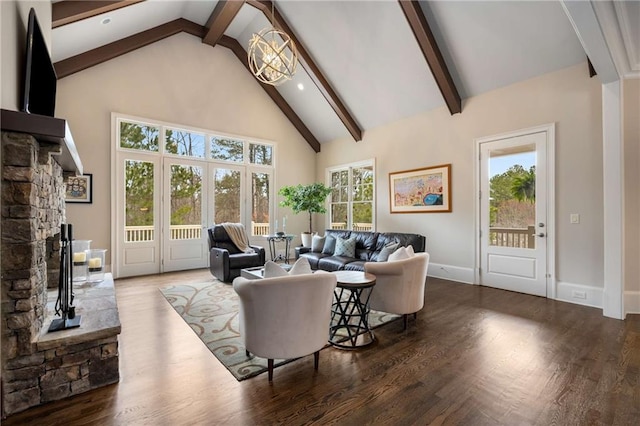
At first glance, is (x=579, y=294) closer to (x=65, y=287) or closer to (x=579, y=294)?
(x=579, y=294)

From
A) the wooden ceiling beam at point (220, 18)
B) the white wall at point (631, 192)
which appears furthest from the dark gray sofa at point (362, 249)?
the wooden ceiling beam at point (220, 18)

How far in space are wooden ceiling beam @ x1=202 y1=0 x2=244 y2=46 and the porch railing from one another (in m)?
5.71

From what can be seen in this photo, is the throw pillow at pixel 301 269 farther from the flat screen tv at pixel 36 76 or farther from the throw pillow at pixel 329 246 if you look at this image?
the throw pillow at pixel 329 246

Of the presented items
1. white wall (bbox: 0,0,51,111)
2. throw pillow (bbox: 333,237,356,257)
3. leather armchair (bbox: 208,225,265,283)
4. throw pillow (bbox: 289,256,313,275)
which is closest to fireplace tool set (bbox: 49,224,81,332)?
white wall (bbox: 0,0,51,111)

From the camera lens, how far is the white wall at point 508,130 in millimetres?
3785

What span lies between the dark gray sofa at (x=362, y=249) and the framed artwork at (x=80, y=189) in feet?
12.7

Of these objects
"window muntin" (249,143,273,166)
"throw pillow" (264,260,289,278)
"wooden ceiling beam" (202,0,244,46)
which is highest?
"wooden ceiling beam" (202,0,244,46)

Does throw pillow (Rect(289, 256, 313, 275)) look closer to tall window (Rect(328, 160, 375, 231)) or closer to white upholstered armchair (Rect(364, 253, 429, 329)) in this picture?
white upholstered armchair (Rect(364, 253, 429, 329))

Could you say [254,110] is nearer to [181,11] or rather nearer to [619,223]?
[181,11]

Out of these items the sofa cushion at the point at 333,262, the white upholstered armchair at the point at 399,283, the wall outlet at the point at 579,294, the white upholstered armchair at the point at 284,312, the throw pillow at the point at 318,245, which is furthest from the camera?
the throw pillow at the point at 318,245

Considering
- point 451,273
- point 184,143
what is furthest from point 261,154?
point 451,273

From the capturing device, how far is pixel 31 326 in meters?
1.84

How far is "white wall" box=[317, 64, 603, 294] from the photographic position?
3785 mm

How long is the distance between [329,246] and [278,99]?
407 centimetres
